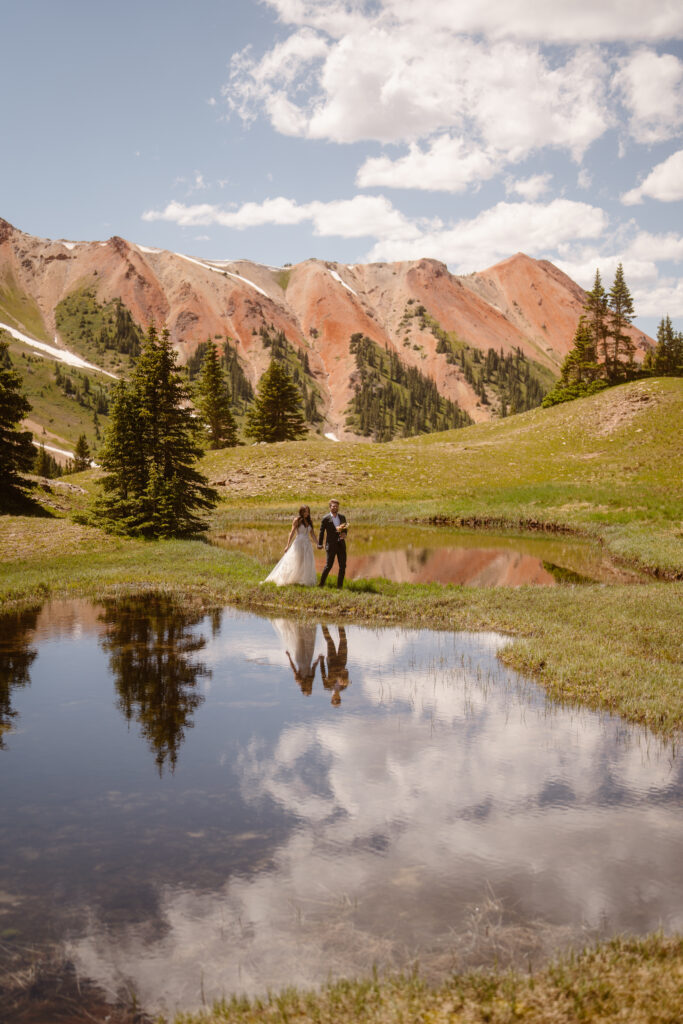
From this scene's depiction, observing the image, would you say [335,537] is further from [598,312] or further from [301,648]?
[598,312]

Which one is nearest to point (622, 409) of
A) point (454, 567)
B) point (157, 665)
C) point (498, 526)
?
point (498, 526)

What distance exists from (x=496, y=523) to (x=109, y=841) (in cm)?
4009

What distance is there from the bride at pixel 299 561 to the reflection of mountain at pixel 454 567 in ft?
9.90

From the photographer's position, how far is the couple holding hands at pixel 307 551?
21172mm

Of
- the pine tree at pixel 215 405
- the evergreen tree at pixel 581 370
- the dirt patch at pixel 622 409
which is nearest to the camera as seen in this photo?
the dirt patch at pixel 622 409

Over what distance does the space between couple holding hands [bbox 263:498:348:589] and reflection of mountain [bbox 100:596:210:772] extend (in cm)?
353

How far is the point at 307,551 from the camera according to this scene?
2162 cm

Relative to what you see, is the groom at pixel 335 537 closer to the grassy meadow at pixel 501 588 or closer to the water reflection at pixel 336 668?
the grassy meadow at pixel 501 588

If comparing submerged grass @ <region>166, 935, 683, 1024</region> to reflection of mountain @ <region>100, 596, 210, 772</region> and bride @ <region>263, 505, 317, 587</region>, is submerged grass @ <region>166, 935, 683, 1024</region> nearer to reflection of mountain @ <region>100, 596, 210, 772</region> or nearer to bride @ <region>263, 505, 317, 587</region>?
reflection of mountain @ <region>100, 596, 210, 772</region>

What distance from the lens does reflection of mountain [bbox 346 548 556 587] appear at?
82.7 ft

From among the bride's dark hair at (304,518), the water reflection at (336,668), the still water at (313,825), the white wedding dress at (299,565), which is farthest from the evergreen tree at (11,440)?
the still water at (313,825)

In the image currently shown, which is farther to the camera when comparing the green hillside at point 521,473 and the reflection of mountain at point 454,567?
the green hillside at point 521,473

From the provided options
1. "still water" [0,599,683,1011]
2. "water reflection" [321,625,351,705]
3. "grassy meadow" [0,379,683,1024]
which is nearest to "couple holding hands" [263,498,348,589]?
"grassy meadow" [0,379,683,1024]

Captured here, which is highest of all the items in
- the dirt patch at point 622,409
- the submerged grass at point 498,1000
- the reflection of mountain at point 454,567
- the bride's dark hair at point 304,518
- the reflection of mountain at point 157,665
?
the dirt patch at point 622,409
